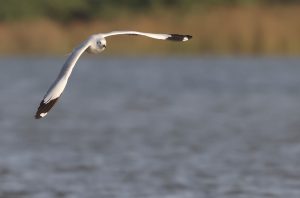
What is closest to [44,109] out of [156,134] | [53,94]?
[53,94]

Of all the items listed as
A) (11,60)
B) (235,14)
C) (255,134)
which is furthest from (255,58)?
(255,134)

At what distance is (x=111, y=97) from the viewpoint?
25.6 meters

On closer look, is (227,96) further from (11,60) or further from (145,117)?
(11,60)

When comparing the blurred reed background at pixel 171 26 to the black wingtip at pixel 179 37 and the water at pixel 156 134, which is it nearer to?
the water at pixel 156 134

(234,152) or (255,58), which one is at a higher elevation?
(255,58)

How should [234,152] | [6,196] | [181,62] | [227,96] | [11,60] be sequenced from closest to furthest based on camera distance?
[6,196]
[234,152]
[227,96]
[181,62]
[11,60]

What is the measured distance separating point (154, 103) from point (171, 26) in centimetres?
1063

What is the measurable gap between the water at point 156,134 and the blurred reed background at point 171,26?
0.92 meters

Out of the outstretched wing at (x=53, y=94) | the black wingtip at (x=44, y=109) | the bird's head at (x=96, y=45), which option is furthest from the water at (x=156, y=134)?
the black wingtip at (x=44, y=109)

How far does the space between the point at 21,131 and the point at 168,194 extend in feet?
21.7

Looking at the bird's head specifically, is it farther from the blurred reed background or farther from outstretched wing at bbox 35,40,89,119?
the blurred reed background

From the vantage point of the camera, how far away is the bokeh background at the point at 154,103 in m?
14.0

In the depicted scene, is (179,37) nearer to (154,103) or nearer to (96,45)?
(96,45)

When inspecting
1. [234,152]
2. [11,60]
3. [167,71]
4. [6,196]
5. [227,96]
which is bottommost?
[6,196]
